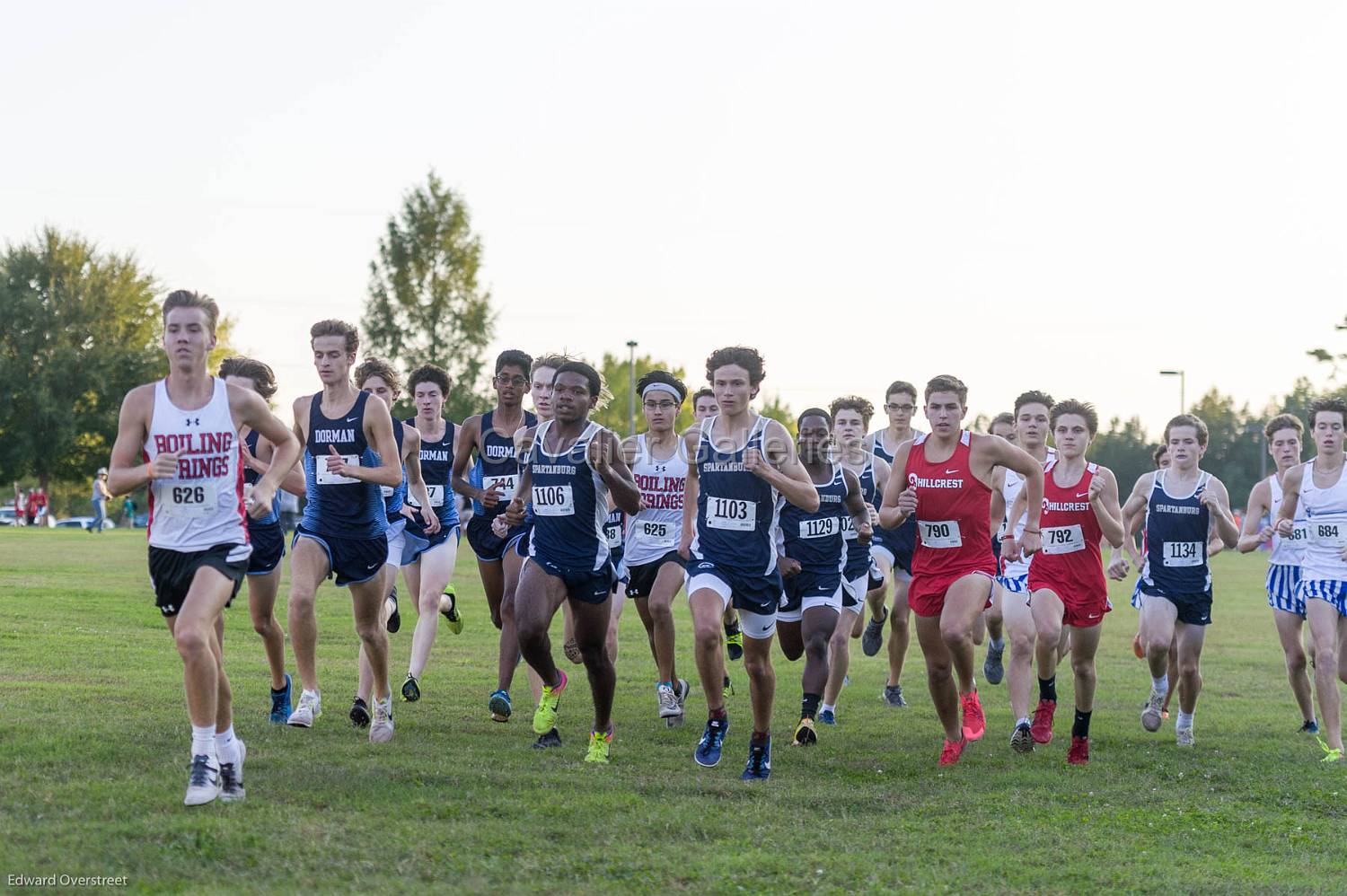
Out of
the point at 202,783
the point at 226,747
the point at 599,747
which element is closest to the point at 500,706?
the point at 599,747

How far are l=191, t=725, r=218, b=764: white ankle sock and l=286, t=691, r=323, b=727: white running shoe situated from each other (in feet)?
8.21

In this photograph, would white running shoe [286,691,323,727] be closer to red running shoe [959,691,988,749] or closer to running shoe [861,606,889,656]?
red running shoe [959,691,988,749]

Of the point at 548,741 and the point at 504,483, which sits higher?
the point at 504,483

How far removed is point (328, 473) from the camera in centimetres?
908

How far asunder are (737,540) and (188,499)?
3282 mm

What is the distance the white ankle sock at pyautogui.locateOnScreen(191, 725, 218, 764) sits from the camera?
6707 millimetres

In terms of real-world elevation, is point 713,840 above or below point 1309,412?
below

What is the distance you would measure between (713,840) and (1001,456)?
3.75 meters

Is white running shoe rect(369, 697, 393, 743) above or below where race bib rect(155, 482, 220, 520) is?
below

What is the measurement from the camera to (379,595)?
9.20 meters

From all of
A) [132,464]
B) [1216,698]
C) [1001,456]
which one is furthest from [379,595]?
[1216,698]

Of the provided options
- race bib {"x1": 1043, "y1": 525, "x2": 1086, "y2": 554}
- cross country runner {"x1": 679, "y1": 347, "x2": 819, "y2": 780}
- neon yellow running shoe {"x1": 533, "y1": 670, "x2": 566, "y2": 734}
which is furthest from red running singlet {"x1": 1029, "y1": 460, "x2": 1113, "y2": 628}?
neon yellow running shoe {"x1": 533, "y1": 670, "x2": 566, "y2": 734}

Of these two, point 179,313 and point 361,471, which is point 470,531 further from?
point 179,313

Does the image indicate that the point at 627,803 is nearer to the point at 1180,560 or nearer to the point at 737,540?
the point at 737,540
